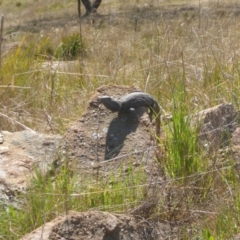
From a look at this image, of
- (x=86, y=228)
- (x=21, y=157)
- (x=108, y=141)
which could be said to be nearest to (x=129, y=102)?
(x=108, y=141)

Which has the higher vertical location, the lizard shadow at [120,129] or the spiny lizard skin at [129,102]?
the spiny lizard skin at [129,102]

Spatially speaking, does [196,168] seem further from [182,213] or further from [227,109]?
[227,109]

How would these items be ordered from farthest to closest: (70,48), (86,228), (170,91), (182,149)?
(70,48) → (170,91) → (182,149) → (86,228)

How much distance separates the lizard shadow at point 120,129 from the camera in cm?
306

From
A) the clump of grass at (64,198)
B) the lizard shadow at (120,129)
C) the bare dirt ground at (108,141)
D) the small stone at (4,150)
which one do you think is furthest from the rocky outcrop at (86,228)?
the small stone at (4,150)

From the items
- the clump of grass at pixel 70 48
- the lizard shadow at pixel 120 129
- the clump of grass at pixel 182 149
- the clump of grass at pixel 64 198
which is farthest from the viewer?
the clump of grass at pixel 70 48

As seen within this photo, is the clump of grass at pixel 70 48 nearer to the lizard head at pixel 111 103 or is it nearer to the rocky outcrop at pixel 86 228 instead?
the lizard head at pixel 111 103

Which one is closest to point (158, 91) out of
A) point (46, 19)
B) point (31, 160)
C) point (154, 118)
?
point (154, 118)

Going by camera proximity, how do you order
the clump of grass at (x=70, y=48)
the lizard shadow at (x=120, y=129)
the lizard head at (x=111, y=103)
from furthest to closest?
1. the clump of grass at (x=70, y=48)
2. the lizard head at (x=111, y=103)
3. the lizard shadow at (x=120, y=129)

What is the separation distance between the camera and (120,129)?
3.18m

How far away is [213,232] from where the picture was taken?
245 centimetres

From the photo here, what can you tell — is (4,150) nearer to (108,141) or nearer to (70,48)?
(108,141)

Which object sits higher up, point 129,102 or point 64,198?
point 129,102

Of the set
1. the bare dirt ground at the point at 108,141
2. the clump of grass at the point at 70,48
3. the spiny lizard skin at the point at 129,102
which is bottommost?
the clump of grass at the point at 70,48
